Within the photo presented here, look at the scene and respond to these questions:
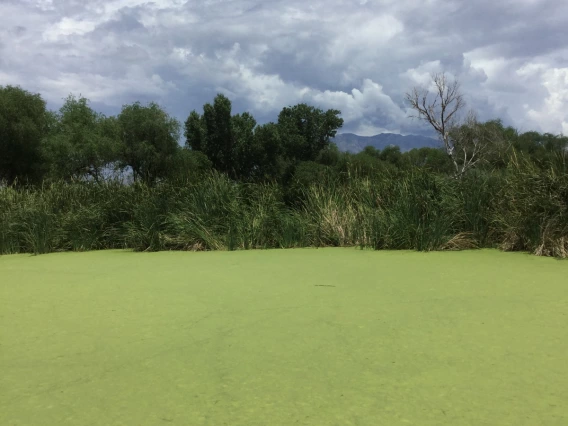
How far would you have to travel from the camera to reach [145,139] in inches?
795

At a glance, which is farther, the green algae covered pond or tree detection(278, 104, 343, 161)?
tree detection(278, 104, 343, 161)

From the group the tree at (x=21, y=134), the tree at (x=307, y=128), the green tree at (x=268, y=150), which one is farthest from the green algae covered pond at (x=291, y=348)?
the tree at (x=307, y=128)

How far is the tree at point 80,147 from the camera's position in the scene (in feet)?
60.6

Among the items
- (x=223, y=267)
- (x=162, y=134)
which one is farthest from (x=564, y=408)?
(x=162, y=134)

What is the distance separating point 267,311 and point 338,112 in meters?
27.4

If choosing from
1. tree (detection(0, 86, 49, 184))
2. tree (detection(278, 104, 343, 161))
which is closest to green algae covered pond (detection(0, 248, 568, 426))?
tree (detection(0, 86, 49, 184))

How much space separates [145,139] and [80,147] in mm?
2580

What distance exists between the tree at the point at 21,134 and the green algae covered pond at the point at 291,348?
15497 millimetres

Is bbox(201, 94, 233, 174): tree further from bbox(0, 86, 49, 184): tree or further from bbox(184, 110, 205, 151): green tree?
bbox(0, 86, 49, 184): tree

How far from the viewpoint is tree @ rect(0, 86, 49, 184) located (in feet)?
56.5

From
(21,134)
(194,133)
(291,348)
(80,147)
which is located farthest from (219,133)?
(291,348)

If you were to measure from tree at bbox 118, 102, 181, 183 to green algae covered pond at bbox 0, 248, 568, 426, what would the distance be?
16262mm

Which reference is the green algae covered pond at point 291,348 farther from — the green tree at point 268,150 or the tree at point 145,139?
the green tree at point 268,150

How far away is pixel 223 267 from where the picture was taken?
473 cm
